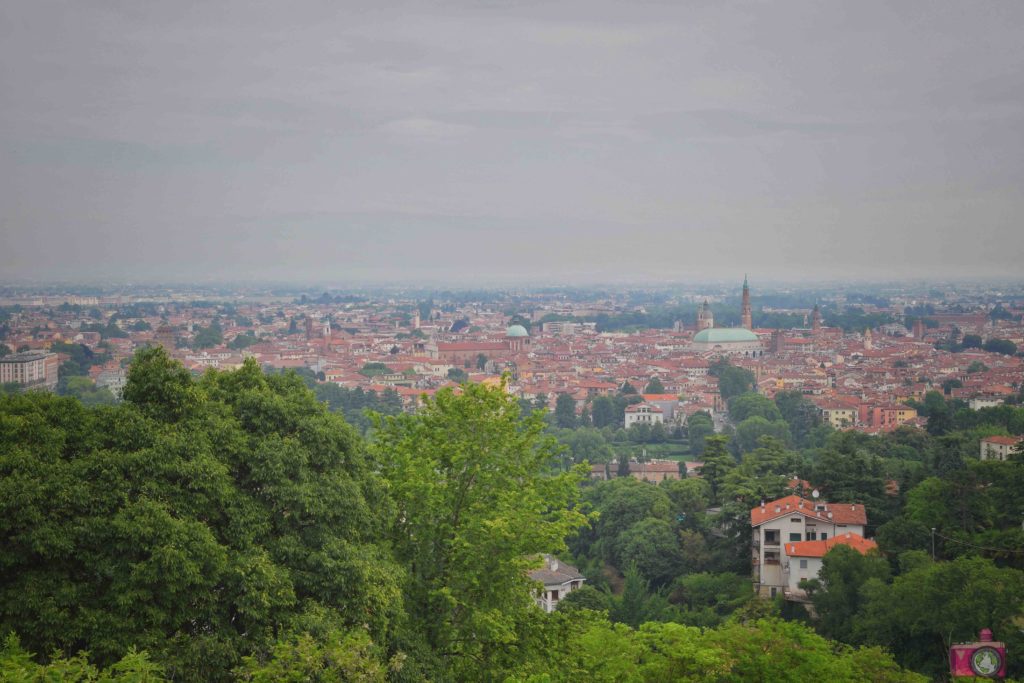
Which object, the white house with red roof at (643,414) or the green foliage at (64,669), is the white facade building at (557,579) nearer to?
the green foliage at (64,669)

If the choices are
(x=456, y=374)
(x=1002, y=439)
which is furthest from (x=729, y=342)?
(x=1002, y=439)

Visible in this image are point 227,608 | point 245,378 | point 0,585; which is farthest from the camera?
point 245,378

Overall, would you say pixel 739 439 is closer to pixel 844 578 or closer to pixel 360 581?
pixel 844 578

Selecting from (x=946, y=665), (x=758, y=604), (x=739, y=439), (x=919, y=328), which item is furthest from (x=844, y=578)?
(x=919, y=328)

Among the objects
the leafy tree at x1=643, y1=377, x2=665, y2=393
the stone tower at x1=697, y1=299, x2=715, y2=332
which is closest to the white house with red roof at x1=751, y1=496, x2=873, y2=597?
the leafy tree at x1=643, y1=377, x2=665, y2=393

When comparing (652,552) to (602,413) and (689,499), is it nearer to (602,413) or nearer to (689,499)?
(689,499)

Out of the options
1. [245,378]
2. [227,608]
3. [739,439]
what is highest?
[245,378]

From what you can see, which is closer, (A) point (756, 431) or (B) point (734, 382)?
(A) point (756, 431)
